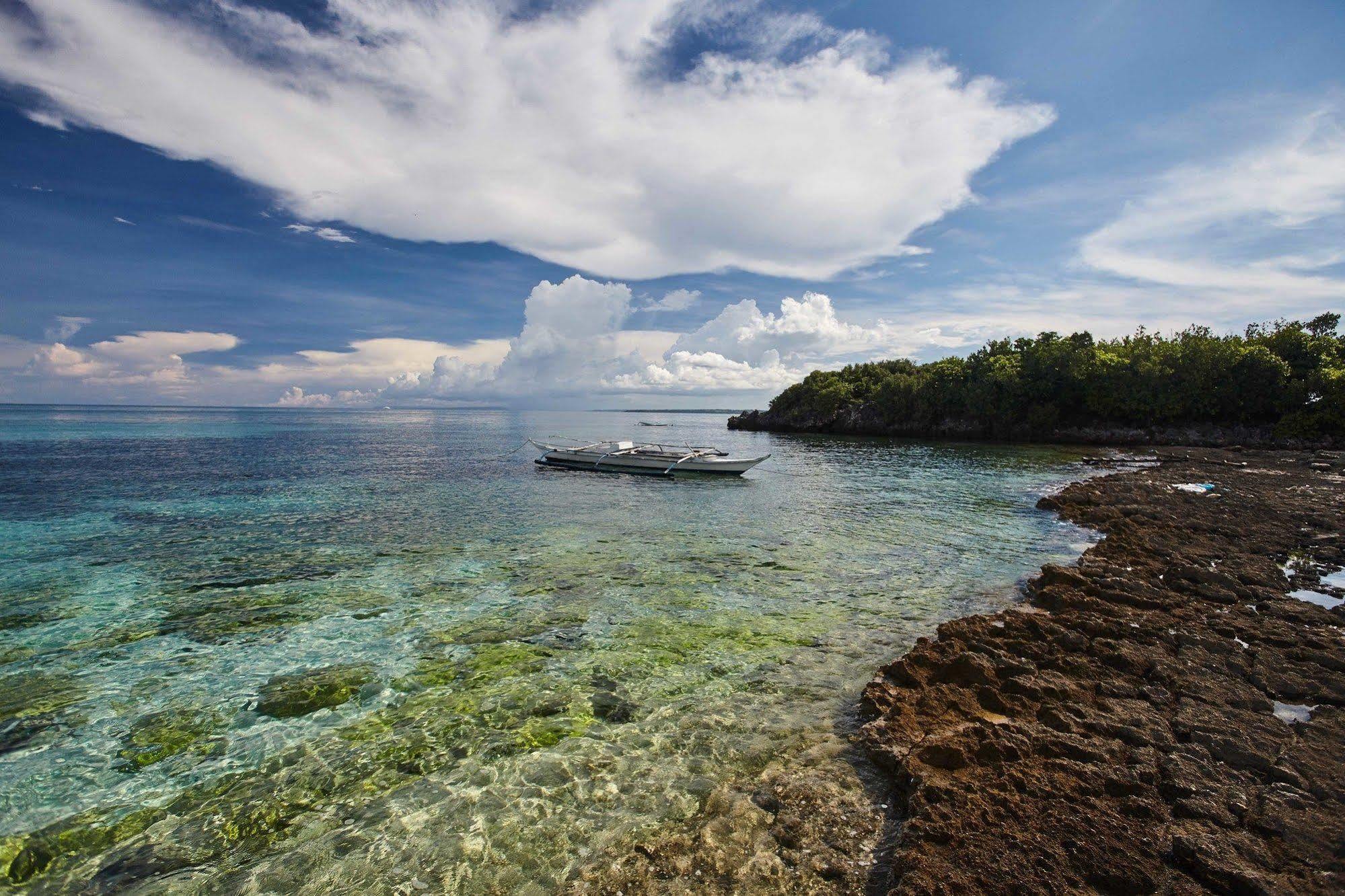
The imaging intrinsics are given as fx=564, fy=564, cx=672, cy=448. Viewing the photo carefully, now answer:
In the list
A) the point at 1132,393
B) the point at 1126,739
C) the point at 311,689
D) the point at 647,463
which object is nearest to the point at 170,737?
the point at 311,689

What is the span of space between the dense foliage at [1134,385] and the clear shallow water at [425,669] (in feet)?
185

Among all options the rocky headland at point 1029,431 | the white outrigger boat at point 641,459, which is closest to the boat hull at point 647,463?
the white outrigger boat at point 641,459

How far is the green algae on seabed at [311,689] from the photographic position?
8656mm

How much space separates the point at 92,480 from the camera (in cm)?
3625

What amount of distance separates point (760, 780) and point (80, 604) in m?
16.7

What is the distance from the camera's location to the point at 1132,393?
68312mm

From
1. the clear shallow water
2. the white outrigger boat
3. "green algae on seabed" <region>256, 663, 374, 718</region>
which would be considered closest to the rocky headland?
the white outrigger boat

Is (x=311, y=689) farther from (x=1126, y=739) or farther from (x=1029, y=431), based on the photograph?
(x=1029, y=431)

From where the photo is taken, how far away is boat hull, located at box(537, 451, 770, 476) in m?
38.3

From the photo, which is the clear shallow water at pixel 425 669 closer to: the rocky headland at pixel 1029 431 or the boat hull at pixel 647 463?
the boat hull at pixel 647 463

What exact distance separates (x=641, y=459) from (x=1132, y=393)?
6460 centimetres

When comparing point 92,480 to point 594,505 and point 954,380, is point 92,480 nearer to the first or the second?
point 594,505

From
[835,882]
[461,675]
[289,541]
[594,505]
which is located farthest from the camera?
[594,505]

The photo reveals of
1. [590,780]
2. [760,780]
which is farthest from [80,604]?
[760,780]
